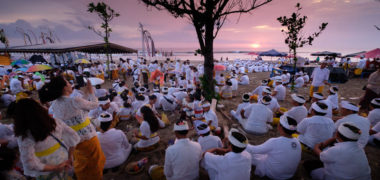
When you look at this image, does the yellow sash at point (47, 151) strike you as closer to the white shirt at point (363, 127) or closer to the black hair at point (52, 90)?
the black hair at point (52, 90)

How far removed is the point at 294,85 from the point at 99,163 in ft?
38.1

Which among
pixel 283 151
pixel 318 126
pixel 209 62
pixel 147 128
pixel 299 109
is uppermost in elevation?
pixel 209 62

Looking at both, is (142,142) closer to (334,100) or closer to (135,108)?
(135,108)

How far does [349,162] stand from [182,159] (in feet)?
8.24

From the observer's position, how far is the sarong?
2635mm

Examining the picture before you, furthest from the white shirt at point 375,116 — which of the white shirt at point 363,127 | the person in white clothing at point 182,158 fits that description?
the person in white clothing at point 182,158

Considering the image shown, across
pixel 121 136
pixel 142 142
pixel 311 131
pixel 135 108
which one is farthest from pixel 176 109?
pixel 311 131

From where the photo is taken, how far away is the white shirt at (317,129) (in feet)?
11.1

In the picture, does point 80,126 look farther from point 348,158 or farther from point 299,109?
point 299,109

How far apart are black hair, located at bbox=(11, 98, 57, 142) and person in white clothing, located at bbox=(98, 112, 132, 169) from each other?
4.76 feet

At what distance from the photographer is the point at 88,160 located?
269 cm

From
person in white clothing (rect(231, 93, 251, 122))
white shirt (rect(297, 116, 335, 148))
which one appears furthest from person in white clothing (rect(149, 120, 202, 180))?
person in white clothing (rect(231, 93, 251, 122))

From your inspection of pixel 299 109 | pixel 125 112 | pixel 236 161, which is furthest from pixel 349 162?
pixel 125 112

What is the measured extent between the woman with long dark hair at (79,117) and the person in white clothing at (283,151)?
8.94 ft
